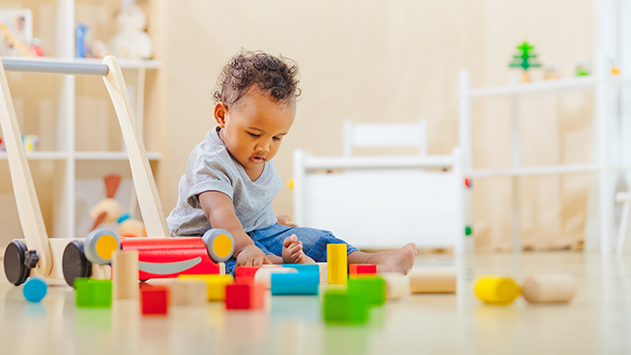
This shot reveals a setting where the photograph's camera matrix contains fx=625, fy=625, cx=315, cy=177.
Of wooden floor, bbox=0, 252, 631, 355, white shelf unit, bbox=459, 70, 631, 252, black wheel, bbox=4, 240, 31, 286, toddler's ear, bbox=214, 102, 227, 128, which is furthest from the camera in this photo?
white shelf unit, bbox=459, 70, 631, 252

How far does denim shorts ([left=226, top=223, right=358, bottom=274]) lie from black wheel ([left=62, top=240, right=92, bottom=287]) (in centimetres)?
34

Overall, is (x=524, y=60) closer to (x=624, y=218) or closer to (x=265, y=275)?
(x=624, y=218)

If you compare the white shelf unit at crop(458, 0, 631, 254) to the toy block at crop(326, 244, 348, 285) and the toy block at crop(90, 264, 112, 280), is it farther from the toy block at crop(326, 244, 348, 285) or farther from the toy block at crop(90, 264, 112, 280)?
the toy block at crop(90, 264, 112, 280)

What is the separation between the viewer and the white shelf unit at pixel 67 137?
209 centimetres


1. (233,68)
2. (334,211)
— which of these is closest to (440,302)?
(233,68)

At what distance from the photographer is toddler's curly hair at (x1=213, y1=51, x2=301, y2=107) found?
0.97 metres

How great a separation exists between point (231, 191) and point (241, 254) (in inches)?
5.8

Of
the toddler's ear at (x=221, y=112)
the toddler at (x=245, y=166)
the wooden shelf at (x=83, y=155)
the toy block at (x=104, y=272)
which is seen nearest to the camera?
the toy block at (x=104, y=272)

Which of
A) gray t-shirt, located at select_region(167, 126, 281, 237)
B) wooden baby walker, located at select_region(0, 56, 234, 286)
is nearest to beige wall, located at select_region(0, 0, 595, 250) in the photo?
gray t-shirt, located at select_region(167, 126, 281, 237)

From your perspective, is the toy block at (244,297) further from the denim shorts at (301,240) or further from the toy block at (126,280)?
the denim shorts at (301,240)

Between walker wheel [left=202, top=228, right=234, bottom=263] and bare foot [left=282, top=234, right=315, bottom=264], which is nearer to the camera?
walker wheel [left=202, top=228, right=234, bottom=263]

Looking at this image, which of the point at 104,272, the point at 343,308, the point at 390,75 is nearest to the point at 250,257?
the point at 104,272

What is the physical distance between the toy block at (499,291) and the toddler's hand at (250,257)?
13.6 inches

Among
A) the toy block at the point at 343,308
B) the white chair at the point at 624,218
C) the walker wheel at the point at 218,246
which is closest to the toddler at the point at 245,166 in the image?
the walker wheel at the point at 218,246
